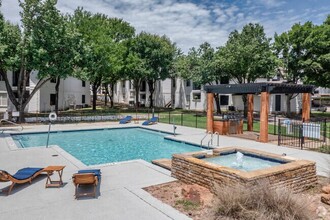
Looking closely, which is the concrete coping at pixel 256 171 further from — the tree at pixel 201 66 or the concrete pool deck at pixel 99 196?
the tree at pixel 201 66

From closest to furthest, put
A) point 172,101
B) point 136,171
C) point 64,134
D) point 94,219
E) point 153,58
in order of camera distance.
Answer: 1. point 94,219
2. point 136,171
3. point 64,134
4. point 153,58
5. point 172,101

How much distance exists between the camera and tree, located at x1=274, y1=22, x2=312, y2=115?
94.6 ft

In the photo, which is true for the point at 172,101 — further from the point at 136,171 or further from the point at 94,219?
the point at 94,219

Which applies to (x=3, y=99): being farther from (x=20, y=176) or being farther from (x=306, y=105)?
(x=306, y=105)

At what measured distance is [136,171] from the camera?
8.51m

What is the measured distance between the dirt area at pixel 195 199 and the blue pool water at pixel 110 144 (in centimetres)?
559

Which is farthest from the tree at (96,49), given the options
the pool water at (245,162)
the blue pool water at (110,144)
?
the pool water at (245,162)

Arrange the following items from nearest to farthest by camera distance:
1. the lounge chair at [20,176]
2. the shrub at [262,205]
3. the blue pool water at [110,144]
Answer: the shrub at [262,205] < the lounge chair at [20,176] < the blue pool water at [110,144]

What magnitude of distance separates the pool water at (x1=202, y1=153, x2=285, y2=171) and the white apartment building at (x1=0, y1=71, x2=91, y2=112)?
26.8 metres

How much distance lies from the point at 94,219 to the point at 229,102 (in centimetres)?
3690

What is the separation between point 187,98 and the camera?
142ft

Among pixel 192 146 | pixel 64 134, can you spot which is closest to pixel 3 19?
pixel 64 134

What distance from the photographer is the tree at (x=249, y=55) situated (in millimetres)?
25297

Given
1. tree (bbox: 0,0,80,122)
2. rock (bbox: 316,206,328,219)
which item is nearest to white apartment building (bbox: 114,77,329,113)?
tree (bbox: 0,0,80,122)
